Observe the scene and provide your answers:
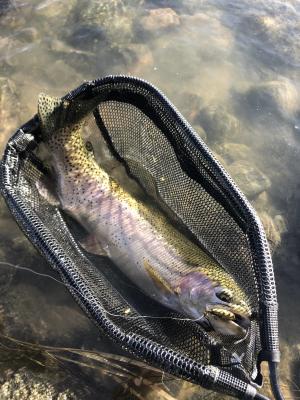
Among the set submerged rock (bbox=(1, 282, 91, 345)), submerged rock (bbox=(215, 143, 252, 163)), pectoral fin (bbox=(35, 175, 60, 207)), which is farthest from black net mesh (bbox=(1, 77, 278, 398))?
submerged rock (bbox=(215, 143, 252, 163))

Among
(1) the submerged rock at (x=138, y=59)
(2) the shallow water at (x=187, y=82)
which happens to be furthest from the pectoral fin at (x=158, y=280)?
(1) the submerged rock at (x=138, y=59)

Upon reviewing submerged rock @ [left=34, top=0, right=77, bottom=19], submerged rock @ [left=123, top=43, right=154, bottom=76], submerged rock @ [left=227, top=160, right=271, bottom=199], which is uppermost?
submerged rock @ [left=34, top=0, right=77, bottom=19]

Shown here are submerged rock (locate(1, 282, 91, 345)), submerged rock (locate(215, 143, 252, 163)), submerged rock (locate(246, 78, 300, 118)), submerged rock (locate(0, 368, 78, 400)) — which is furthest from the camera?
submerged rock (locate(246, 78, 300, 118))

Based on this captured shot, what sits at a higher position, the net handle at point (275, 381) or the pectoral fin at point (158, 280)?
the net handle at point (275, 381)

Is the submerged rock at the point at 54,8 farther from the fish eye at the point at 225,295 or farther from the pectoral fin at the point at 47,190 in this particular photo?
the fish eye at the point at 225,295

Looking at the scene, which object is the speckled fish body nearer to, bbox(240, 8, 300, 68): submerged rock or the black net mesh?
the black net mesh

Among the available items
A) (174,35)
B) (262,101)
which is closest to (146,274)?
(262,101)
